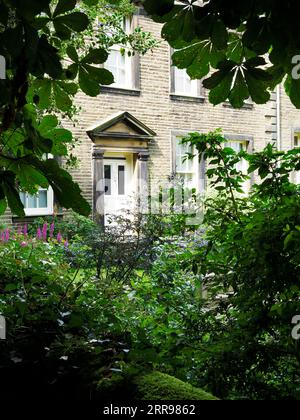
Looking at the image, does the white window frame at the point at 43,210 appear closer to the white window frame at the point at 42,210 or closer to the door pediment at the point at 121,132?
the white window frame at the point at 42,210

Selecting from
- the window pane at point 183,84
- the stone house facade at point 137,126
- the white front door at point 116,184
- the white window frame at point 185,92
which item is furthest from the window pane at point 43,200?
the window pane at point 183,84

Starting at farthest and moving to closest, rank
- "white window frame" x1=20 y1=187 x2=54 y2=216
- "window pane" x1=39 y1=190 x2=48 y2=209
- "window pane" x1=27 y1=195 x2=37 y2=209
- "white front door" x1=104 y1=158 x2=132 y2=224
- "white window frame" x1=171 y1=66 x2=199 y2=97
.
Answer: "white window frame" x1=171 y1=66 x2=199 y2=97 → "white front door" x1=104 y1=158 x2=132 y2=224 → "window pane" x1=39 y1=190 x2=48 y2=209 → "window pane" x1=27 y1=195 x2=37 y2=209 → "white window frame" x1=20 y1=187 x2=54 y2=216

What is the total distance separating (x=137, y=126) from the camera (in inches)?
528

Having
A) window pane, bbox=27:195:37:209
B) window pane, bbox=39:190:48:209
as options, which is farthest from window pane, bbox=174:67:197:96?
window pane, bbox=27:195:37:209

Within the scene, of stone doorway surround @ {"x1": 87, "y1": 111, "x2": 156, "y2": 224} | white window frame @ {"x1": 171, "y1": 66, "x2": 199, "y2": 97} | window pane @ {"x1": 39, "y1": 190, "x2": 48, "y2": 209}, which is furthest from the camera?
white window frame @ {"x1": 171, "y1": 66, "x2": 199, "y2": 97}

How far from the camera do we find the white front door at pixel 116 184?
13422 millimetres

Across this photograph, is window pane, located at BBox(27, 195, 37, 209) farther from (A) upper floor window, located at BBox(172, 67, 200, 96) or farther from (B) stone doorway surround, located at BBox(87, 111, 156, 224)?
(A) upper floor window, located at BBox(172, 67, 200, 96)

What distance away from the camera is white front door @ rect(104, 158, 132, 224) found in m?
13.4

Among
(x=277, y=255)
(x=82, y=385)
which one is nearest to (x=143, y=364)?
(x=82, y=385)

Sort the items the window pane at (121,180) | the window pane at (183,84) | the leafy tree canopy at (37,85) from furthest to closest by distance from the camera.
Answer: the window pane at (183,84) → the window pane at (121,180) → the leafy tree canopy at (37,85)

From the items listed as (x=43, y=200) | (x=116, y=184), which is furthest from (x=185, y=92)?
(x=43, y=200)

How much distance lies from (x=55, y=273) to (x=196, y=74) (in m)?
1.93

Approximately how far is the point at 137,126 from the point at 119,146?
652mm

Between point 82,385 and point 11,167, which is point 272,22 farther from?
point 82,385
